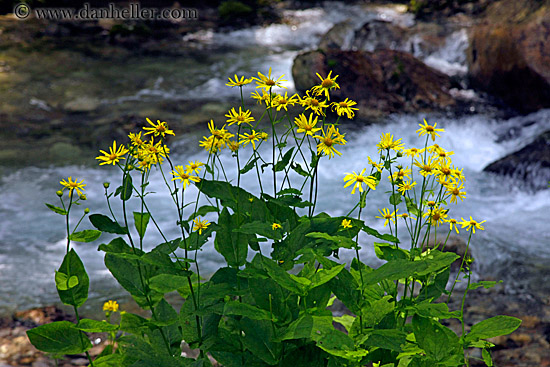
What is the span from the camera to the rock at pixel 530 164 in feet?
17.6

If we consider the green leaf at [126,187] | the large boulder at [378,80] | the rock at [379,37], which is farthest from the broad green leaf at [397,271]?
the rock at [379,37]

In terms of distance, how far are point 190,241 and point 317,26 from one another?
416 inches

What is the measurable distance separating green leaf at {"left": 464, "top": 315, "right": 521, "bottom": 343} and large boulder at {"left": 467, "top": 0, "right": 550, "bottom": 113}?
5.89 meters

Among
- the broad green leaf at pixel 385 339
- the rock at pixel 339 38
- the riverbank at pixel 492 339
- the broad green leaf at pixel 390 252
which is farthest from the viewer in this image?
the rock at pixel 339 38

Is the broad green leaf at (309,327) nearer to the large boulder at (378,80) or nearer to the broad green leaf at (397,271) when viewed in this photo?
the broad green leaf at (397,271)

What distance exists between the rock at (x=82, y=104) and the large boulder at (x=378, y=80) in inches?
105

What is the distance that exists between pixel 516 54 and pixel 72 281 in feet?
21.9

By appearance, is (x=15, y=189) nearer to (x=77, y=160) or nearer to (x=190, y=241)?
(x=77, y=160)

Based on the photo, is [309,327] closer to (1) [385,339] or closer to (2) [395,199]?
(1) [385,339]

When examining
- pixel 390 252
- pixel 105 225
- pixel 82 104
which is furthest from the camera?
pixel 82 104

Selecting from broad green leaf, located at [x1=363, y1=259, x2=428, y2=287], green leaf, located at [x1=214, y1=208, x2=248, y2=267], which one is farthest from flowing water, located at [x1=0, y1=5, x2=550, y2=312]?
broad green leaf, located at [x1=363, y1=259, x2=428, y2=287]

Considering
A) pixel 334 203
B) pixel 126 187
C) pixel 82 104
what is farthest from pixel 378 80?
pixel 126 187

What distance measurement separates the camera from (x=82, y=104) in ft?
24.1

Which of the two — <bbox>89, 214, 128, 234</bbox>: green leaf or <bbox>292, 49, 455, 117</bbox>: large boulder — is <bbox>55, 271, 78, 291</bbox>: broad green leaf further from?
<bbox>292, 49, 455, 117</bbox>: large boulder
